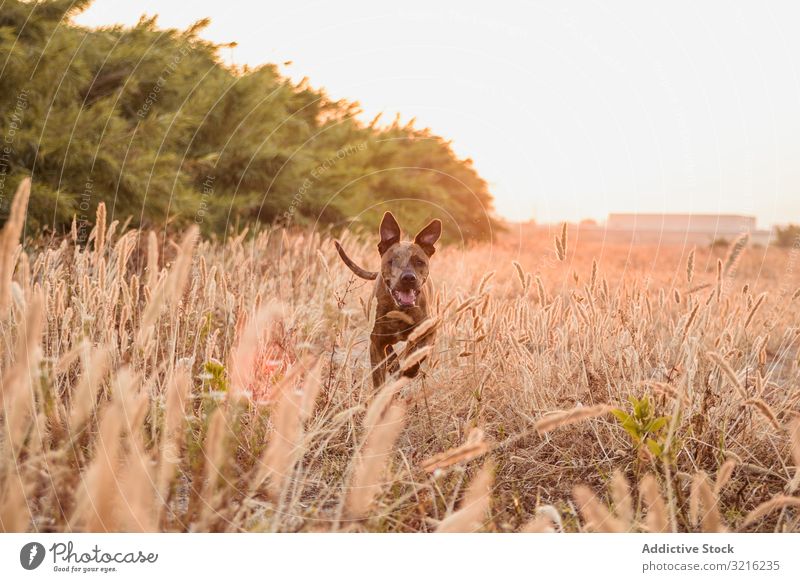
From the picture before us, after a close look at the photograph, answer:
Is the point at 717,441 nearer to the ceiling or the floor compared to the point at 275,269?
nearer to the floor

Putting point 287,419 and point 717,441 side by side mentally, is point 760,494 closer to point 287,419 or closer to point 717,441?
point 717,441

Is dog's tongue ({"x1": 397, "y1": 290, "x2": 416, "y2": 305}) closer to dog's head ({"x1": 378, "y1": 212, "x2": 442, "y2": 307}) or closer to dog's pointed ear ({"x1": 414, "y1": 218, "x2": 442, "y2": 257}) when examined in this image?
dog's head ({"x1": 378, "y1": 212, "x2": 442, "y2": 307})

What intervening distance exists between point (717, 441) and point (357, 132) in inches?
429

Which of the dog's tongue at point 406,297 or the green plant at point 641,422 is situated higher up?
the dog's tongue at point 406,297

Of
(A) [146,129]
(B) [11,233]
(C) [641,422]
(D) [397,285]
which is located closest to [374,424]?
(B) [11,233]

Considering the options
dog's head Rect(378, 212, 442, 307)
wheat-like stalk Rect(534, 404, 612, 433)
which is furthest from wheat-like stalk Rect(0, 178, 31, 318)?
dog's head Rect(378, 212, 442, 307)

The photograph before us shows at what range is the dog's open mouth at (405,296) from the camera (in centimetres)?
501

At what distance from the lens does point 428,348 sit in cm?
244

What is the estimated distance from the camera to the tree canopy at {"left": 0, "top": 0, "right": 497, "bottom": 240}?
5.30m

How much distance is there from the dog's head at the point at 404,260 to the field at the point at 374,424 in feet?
1.68

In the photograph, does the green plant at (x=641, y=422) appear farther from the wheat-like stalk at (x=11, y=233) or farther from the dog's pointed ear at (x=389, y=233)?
the dog's pointed ear at (x=389, y=233)

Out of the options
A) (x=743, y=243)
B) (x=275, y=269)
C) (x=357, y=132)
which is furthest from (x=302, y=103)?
(x=743, y=243)

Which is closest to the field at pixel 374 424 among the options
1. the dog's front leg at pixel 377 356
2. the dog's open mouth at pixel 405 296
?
the dog's front leg at pixel 377 356

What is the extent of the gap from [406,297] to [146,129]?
3.12 m
